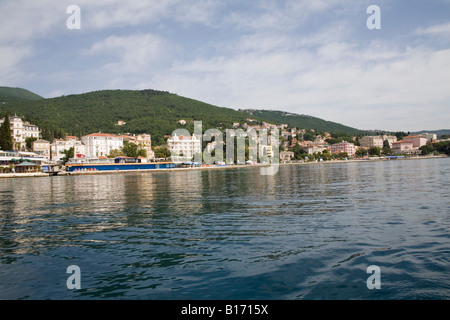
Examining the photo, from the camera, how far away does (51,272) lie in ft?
22.7

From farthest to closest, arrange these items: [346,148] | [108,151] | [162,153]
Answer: [346,148] → [162,153] → [108,151]

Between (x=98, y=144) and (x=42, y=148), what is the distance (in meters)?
15.7

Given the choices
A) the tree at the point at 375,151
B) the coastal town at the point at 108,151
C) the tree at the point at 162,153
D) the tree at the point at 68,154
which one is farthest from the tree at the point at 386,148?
the tree at the point at 68,154

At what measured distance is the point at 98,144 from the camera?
104m

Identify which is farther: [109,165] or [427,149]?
[427,149]

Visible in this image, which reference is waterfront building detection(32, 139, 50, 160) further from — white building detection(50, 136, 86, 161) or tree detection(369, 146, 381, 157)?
tree detection(369, 146, 381, 157)

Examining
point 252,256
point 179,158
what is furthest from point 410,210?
point 179,158

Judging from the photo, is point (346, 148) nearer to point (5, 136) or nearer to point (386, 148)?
point (386, 148)

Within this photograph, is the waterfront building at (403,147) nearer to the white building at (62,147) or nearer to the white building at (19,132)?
the white building at (62,147)

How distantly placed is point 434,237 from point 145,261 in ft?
24.3

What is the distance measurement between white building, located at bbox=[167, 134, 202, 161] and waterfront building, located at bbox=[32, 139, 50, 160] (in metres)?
43.4

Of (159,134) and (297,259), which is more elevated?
(159,134)

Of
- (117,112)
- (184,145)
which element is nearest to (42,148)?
(184,145)
